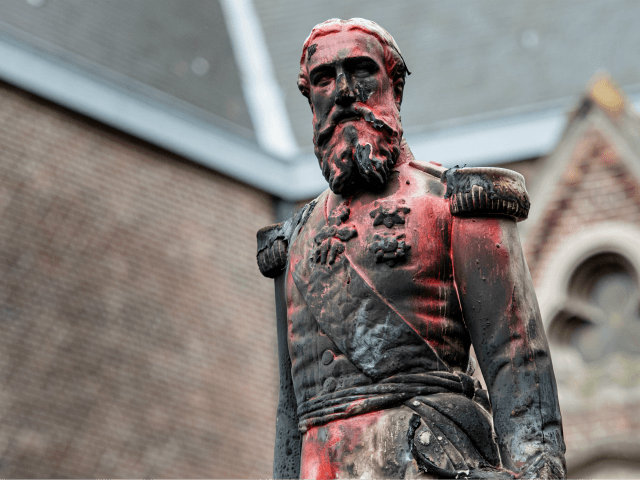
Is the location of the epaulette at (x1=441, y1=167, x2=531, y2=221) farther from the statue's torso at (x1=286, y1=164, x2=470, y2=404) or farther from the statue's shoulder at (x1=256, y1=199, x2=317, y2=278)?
the statue's shoulder at (x1=256, y1=199, x2=317, y2=278)

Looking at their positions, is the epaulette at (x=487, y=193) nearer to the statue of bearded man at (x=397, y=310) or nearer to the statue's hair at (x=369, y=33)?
the statue of bearded man at (x=397, y=310)

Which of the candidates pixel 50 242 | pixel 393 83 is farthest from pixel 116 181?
pixel 393 83

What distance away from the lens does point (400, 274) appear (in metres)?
2.86

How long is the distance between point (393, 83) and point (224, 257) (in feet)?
33.8

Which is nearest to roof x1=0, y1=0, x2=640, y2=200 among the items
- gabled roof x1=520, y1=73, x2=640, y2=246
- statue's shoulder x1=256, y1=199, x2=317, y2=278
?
gabled roof x1=520, y1=73, x2=640, y2=246

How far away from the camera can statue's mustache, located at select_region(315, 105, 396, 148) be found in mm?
3004

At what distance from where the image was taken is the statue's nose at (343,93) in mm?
2996

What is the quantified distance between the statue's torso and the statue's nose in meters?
0.26

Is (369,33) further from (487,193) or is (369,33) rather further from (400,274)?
(400,274)

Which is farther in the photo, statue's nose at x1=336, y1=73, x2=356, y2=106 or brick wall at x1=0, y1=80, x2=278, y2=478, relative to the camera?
brick wall at x1=0, y1=80, x2=278, y2=478

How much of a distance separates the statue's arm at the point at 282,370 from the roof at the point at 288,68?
8900mm

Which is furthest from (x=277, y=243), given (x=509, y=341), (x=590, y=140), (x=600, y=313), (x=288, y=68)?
(x=288, y=68)

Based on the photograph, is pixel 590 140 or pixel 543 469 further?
pixel 590 140

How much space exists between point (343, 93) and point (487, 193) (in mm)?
516
